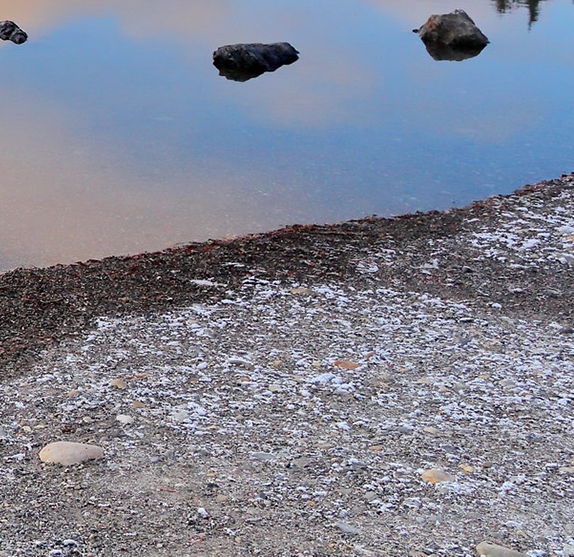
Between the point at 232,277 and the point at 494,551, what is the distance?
4.93 meters

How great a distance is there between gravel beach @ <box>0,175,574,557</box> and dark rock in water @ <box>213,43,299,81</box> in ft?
32.5

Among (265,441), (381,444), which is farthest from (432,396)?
(265,441)

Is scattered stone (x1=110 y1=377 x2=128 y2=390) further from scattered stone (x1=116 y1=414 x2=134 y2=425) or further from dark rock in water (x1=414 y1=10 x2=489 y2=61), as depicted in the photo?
dark rock in water (x1=414 y1=10 x2=489 y2=61)

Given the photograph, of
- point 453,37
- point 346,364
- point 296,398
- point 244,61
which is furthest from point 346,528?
point 453,37

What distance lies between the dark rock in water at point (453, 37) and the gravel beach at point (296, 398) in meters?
13.1

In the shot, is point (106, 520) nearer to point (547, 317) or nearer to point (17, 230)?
point (547, 317)

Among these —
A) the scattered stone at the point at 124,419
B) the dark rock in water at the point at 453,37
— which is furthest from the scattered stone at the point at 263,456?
the dark rock in water at the point at 453,37

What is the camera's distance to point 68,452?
6285 mm

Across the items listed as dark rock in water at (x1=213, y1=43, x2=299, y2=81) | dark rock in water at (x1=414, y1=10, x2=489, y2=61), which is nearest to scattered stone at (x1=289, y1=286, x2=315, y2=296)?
dark rock in water at (x1=213, y1=43, x2=299, y2=81)

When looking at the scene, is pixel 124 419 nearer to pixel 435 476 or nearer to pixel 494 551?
pixel 435 476

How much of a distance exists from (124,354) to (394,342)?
8.17ft

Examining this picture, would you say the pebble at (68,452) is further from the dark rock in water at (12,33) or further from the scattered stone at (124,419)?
the dark rock in water at (12,33)

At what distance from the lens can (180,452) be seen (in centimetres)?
642

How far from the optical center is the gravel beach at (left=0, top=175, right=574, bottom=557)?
565 centimetres
